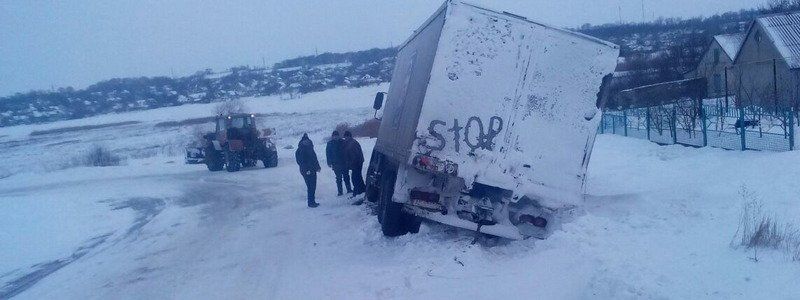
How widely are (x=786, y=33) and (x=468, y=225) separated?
112 ft

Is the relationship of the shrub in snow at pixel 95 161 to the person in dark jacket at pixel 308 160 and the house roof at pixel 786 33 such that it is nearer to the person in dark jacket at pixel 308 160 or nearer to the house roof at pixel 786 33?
the person in dark jacket at pixel 308 160

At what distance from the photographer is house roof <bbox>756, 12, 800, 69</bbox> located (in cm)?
3253

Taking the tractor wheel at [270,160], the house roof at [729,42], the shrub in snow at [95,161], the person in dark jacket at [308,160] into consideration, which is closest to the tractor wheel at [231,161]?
the tractor wheel at [270,160]

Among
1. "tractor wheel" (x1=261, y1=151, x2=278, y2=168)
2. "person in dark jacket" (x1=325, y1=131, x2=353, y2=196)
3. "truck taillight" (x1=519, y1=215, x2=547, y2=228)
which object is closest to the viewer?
"truck taillight" (x1=519, y1=215, x2=547, y2=228)

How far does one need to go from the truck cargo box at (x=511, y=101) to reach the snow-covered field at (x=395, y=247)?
3.70 ft

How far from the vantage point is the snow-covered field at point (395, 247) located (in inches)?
256

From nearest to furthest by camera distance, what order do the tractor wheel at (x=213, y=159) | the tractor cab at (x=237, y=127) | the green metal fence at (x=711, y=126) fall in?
the green metal fence at (x=711, y=126) → the tractor cab at (x=237, y=127) → the tractor wheel at (x=213, y=159)

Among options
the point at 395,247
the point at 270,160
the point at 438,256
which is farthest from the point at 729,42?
the point at 438,256

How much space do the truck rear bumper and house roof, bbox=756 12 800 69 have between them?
30.9 meters

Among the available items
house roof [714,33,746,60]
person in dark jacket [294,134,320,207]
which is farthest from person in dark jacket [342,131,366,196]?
house roof [714,33,746,60]

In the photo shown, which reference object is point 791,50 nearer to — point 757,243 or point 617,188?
point 617,188

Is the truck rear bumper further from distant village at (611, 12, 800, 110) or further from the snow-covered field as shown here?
distant village at (611, 12, 800, 110)

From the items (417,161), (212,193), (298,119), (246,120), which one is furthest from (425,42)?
(298,119)

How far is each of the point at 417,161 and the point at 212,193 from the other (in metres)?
11.7
